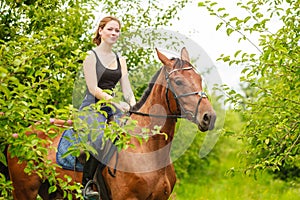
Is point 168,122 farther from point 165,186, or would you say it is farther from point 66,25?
point 66,25

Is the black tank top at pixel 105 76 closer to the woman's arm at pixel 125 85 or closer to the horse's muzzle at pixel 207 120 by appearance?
the woman's arm at pixel 125 85

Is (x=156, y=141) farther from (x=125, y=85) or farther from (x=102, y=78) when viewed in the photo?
(x=102, y=78)

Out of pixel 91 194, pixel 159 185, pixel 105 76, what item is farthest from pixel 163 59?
pixel 91 194

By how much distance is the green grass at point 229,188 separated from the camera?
1690 cm

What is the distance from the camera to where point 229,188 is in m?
20.9

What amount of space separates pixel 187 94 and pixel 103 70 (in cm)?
104

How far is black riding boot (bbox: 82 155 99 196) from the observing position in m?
6.67

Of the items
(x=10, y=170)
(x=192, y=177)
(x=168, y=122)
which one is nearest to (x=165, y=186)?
(x=168, y=122)

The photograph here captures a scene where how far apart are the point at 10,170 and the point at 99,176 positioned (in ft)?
5.78

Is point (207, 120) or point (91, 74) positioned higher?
point (91, 74)

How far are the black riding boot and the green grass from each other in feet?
13.0

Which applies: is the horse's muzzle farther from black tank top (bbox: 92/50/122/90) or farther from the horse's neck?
black tank top (bbox: 92/50/122/90)

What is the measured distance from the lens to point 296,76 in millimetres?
7473

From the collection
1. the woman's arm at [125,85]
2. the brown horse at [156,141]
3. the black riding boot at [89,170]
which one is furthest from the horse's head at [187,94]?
the black riding boot at [89,170]
